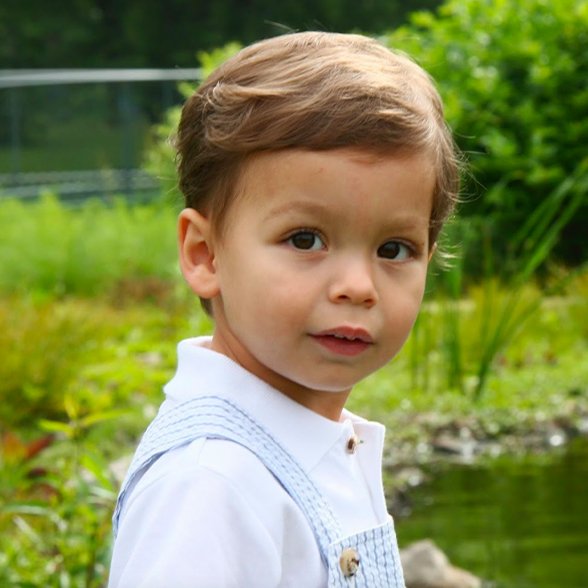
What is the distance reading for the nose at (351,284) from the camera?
1.84 m

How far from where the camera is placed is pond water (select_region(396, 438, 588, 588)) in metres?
4.85

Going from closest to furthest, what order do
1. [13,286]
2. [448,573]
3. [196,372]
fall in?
[196,372] → [448,573] → [13,286]

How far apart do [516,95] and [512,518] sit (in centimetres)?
627

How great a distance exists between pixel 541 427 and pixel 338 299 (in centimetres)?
506

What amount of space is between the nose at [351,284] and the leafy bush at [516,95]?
8566 mm

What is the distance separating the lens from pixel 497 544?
511 cm


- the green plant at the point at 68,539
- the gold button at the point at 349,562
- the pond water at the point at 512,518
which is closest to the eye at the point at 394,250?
the gold button at the point at 349,562

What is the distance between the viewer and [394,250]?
1919mm

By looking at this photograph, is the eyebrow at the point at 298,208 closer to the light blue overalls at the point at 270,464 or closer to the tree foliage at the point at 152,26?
the light blue overalls at the point at 270,464

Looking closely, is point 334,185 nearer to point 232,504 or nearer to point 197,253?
point 197,253

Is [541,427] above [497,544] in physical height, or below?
above

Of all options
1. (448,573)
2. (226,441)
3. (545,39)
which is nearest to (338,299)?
(226,441)

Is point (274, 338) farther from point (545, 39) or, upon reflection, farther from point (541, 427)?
point (545, 39)

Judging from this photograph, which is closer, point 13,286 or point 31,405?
point 31,405
